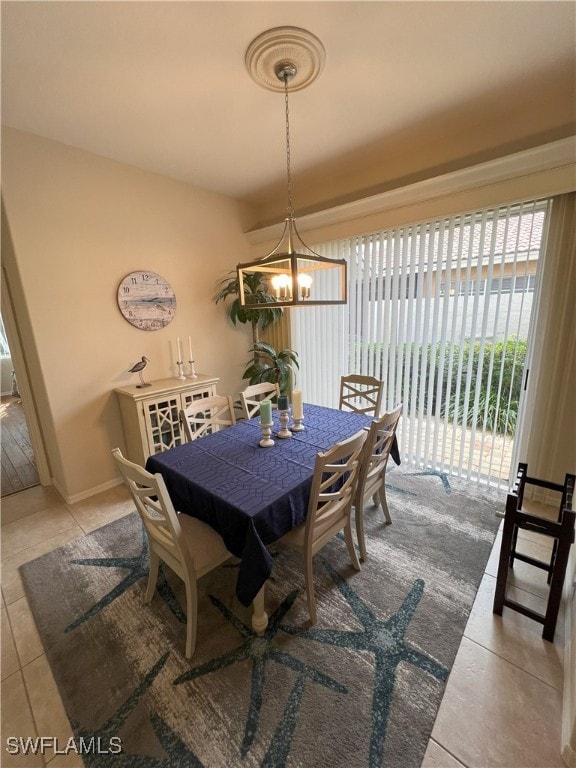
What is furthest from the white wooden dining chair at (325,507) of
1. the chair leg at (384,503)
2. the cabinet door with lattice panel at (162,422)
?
the cabinet door with lattice panel at (162,422)

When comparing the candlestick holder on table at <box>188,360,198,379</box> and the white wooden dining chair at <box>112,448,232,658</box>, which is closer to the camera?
the white wooden dining chair at <box>112,448,232,658</box>

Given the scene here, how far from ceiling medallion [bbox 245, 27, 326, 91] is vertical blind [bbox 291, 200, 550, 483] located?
139 centimetres

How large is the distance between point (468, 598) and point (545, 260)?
7.30ft

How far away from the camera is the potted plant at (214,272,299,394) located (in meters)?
3.45

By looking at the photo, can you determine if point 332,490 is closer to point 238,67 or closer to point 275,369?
point 275,369

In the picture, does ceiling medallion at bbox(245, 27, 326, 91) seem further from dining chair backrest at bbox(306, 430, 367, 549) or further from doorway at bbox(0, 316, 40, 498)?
doorway at bbox(0, 316, 40, 498)

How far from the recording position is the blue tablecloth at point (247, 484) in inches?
51.4

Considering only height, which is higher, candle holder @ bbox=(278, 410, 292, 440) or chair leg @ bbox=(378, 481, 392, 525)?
candle holder @ bbox=(278, 410, 292, 440)

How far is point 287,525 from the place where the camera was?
1.46 metres

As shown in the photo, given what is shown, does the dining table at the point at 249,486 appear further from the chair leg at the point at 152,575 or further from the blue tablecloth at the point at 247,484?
the chair leg at the point at 152,575

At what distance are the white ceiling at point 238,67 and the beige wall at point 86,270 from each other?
283mm

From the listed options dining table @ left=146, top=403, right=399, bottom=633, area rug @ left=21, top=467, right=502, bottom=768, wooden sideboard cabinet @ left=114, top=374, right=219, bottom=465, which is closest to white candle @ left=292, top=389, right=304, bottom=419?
dining table @ left=146, top=403, right=399, bottom=633

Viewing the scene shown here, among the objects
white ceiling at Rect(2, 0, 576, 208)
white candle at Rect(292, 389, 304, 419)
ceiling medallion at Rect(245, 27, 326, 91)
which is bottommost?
white candle at Rect(292, 389, 304, 419)

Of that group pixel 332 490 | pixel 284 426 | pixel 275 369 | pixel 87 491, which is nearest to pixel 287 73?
pixel 284 426
